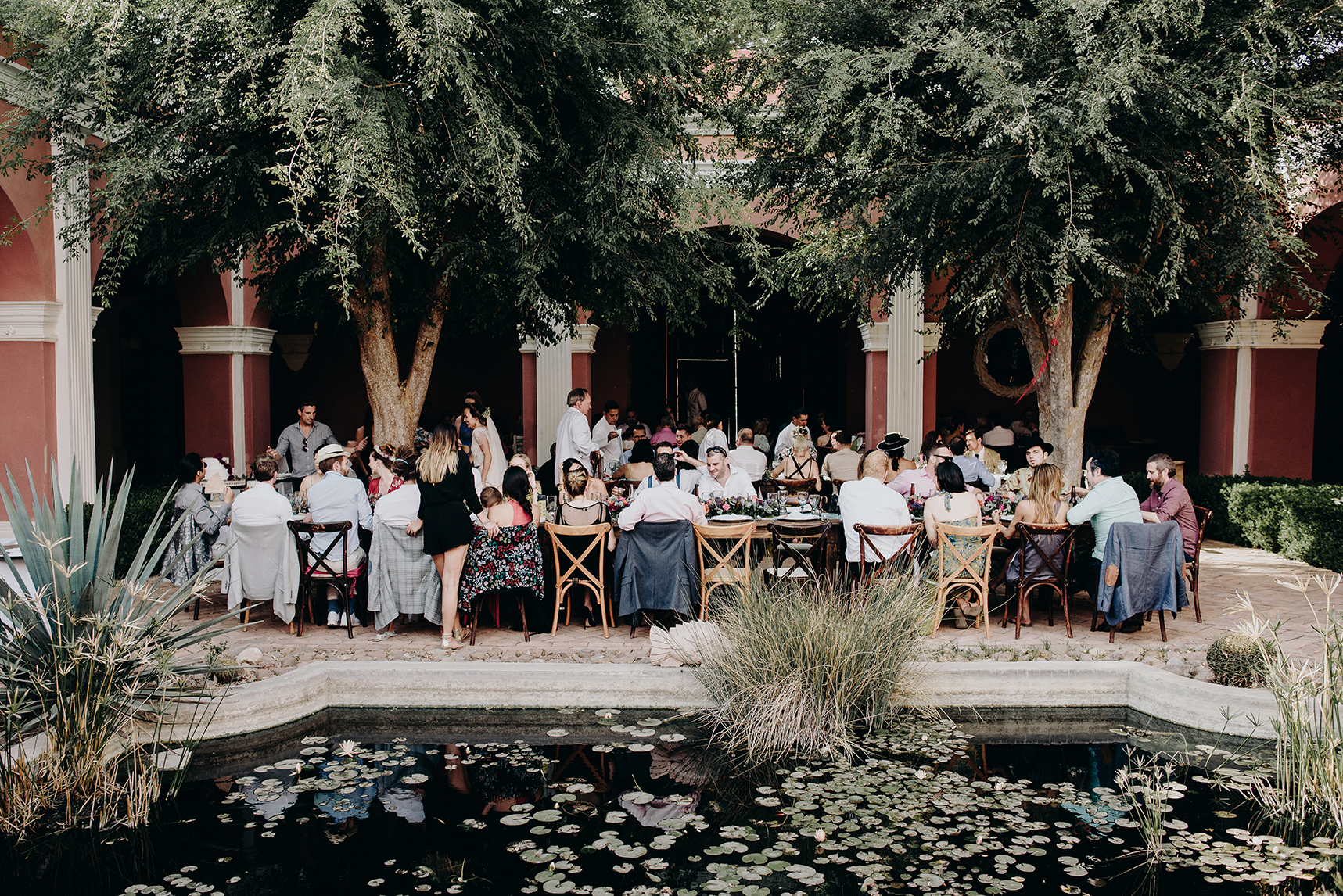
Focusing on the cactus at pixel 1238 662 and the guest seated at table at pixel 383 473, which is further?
the guest seated at table at pixel 383 473

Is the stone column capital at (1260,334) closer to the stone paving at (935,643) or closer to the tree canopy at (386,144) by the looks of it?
the stone paving at (935,643)

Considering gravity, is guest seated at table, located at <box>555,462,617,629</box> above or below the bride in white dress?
below

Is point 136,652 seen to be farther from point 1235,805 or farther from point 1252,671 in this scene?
point 1252,671

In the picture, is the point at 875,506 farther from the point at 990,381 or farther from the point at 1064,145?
the point at 990,381

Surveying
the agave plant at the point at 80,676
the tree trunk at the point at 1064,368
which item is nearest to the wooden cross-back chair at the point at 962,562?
the tree trunk at the point at 1064,368

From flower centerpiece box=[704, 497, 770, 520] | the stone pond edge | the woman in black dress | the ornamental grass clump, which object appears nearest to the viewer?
the ornamental grass clump

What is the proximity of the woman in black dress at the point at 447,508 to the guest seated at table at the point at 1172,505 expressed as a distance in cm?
153

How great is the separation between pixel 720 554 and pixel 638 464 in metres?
4.05

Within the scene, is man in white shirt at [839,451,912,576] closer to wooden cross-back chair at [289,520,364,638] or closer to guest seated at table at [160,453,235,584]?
wooden cross-back chair at [289,520,364,638]

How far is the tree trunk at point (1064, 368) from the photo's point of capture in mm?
8417

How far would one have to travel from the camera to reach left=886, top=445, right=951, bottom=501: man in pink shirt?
297 inches

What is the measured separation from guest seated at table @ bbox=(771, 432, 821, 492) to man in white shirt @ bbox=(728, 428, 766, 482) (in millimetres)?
173

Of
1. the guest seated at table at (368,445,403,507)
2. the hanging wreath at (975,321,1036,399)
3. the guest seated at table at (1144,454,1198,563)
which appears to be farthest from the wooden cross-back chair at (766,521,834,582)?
the hanging wreath at (975,321,1036,399)

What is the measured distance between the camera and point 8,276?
905cm
